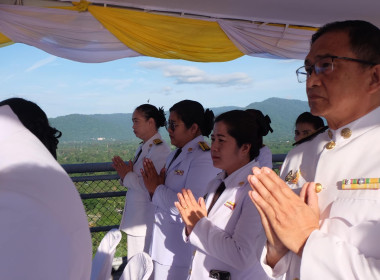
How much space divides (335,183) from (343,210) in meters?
0.11

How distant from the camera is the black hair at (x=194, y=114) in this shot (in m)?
2.95

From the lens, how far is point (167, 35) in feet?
13.7

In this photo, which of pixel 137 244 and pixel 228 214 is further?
pixel 137 244

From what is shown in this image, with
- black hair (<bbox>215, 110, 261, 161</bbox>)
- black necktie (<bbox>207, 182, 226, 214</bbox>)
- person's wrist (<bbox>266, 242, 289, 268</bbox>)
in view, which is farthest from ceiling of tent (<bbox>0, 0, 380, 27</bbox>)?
person's wrist (<bbox>266, 242, 289, 268</bbox>)

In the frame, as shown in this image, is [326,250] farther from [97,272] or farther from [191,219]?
[97,272]

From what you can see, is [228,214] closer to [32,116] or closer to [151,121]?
[32,116]

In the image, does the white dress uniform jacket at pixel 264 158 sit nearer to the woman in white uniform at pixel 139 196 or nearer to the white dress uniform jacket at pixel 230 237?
the woman in white uniform at pixel 139 196

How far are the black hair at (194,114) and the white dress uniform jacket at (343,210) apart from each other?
5.54 ft

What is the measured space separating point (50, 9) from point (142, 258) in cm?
273

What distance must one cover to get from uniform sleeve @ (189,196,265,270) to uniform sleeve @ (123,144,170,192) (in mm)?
1466

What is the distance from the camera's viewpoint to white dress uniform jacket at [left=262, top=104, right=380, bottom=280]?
0.93 m

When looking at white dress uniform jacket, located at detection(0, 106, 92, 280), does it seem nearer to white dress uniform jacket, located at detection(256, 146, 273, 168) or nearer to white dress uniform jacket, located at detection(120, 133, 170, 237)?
white dress uniform jacket, located at detection(256, 146, 273, 168)

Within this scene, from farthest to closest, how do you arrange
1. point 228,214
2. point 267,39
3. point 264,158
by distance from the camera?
point 267,39 → point 264,158 → point 228,214

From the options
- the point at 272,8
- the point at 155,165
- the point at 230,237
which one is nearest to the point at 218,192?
the point at 230,237
